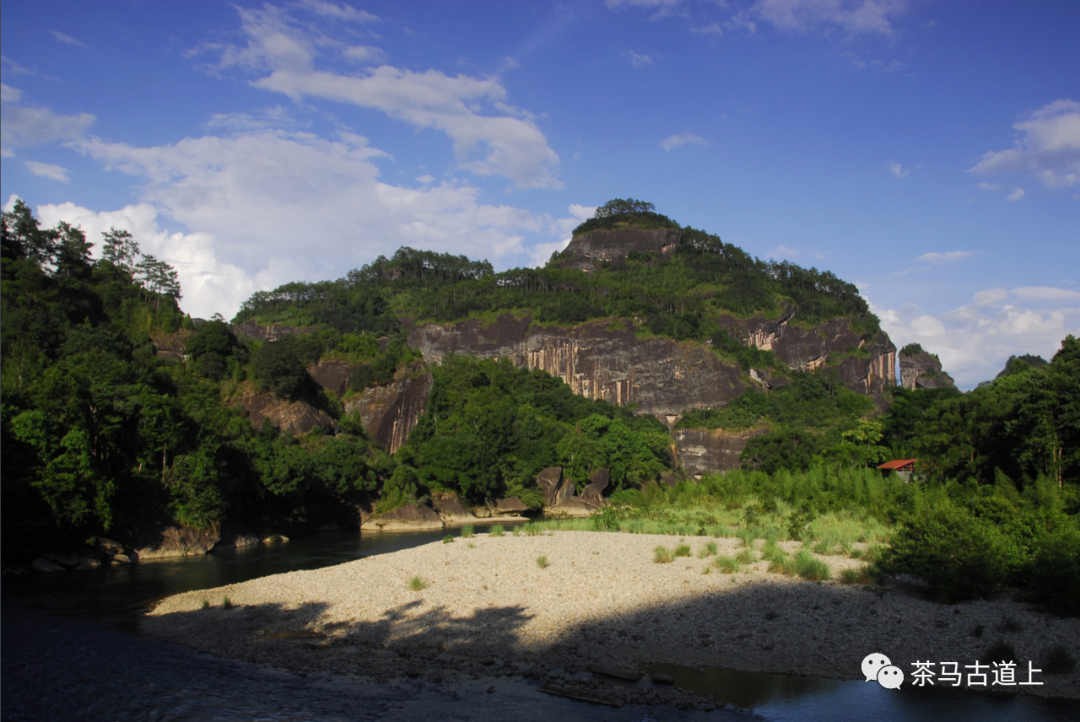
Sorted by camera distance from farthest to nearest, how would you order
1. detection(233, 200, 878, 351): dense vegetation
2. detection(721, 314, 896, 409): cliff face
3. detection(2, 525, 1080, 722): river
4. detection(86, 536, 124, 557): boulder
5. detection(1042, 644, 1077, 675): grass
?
detection(721, 314, 896, 409): cliff face, detection(233, 200, 878, 351): dense vegetation, detection(86, 536, 124, 557): boulder, detection(1042, 644, 1077, 675): grass, detection(2, 525, 1080, 722): river

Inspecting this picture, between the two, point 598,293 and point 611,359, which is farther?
point 598,293

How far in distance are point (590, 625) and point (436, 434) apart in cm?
6143

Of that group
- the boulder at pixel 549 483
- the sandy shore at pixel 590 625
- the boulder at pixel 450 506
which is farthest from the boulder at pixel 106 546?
the boulder at pixel 549 483

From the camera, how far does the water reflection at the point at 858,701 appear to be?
464 inches

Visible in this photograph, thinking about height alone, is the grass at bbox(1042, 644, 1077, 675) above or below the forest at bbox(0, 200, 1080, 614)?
below

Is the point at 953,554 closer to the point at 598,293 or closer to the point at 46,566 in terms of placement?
the point at 46,566

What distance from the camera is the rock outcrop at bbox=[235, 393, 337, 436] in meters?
66.6

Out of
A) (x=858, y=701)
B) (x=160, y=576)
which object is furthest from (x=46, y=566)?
(x=858, y=701)

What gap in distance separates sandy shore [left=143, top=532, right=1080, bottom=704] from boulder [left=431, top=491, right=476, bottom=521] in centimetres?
4118

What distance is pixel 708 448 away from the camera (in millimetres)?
107375

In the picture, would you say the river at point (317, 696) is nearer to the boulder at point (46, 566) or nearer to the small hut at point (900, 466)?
the boulder at point (46, 566)

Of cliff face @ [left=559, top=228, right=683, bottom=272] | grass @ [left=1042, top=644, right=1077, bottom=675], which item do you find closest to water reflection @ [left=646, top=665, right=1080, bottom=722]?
Answer: grass @ [left=1042, top=644, right=1077, bottom=675]

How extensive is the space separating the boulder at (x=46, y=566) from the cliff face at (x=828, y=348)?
11933cm

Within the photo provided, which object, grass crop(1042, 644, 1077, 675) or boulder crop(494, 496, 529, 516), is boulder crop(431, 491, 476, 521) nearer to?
boulder crop(494, 496, 529, 516)
